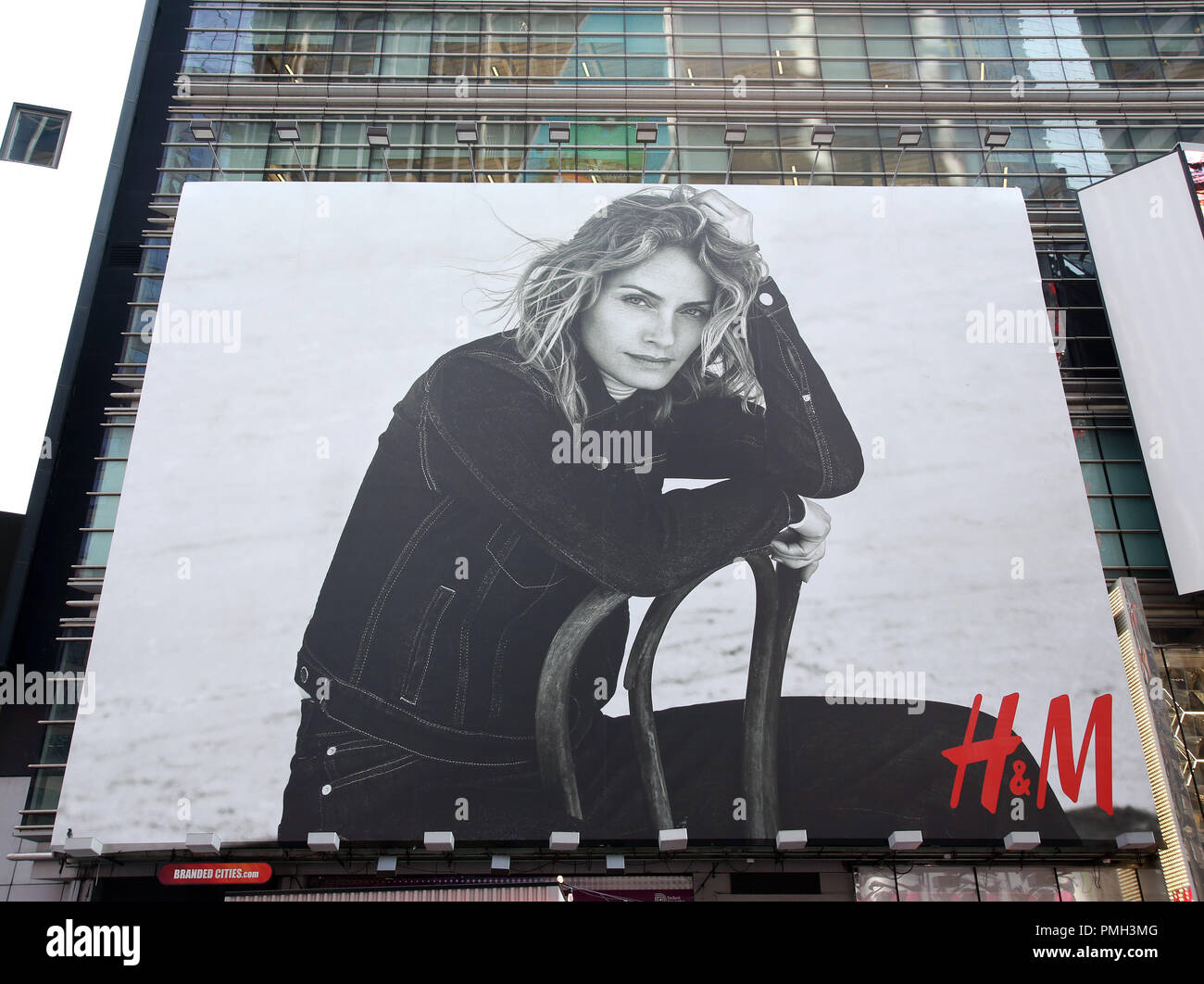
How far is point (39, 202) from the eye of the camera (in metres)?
21.1

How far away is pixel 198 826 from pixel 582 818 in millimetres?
5909

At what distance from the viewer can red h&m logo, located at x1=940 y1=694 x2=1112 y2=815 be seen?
50.1ft

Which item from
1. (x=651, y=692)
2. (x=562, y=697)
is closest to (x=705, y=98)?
(x=651, y=692)

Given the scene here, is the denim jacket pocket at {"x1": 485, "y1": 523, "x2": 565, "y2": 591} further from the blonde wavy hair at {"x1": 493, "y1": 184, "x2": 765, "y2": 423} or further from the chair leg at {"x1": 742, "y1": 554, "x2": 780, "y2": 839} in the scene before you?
the chair leg at {"x1": 742, "y1": 554, "x2": 780, "y2": 839}

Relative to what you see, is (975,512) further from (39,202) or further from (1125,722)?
(39,202)

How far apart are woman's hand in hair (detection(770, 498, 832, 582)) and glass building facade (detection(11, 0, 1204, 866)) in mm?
7092

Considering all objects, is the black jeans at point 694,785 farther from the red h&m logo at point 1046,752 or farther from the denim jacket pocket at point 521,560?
the denim jacket pocket at point 521,560

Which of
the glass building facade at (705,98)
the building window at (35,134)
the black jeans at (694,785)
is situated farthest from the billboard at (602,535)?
the building window at (35,134)

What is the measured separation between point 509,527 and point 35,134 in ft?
48.4

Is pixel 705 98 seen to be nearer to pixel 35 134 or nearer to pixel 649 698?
pixel 649 698

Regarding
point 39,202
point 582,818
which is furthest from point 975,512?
point 39,202

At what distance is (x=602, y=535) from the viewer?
16750 mm

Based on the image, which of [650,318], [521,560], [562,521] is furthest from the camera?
[650,318]

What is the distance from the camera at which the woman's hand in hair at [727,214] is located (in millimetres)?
19625
